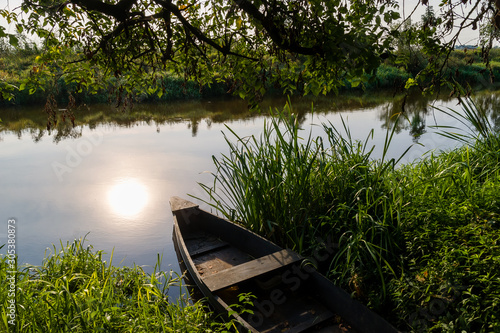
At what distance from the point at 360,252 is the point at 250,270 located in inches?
35.9

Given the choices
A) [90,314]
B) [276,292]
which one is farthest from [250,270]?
[90,314]

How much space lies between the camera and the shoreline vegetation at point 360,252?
7.86 feet

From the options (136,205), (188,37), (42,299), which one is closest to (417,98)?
(136,205)

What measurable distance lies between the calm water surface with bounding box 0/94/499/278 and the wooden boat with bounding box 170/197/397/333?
3.73ft

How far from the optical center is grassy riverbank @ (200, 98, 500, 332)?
237 centimetres

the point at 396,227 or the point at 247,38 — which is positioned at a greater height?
the point at 247,38

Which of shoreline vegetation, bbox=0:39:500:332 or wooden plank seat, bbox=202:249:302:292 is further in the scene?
wooden plank seat, bbox=202:249:302:292

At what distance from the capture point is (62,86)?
15.1m

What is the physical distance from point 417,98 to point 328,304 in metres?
15.8

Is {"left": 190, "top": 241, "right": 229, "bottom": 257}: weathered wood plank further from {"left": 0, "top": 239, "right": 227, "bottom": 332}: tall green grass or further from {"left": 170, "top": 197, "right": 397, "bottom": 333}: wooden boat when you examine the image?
{"left": 0, "top": 239, "right": 227, "bottom": 332}: tall green grass

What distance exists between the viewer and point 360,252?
10.1 ft
